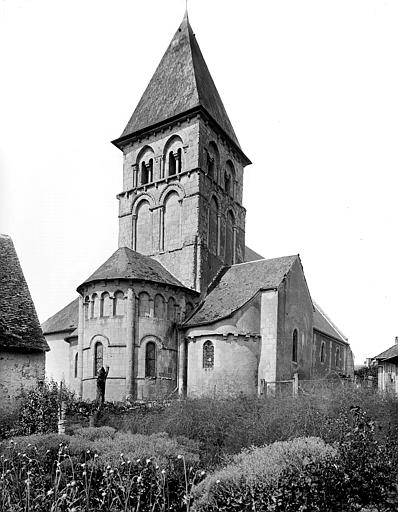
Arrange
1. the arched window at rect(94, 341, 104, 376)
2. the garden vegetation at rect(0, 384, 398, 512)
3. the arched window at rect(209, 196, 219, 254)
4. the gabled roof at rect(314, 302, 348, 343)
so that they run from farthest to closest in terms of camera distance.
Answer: the gabled roof at rect(314, 302, 348, 343) < the arched window at rect(209, 196, 219, 254) < the arched window at rect(94, 341, 104, 376) < the garden vegetation at rect(0, 384, 398, 512)

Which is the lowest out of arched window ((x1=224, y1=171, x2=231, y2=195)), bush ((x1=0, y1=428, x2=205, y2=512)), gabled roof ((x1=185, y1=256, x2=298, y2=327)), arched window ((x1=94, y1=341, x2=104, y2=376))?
bush ((x1=0, y1=428, x2=205, y2=512))

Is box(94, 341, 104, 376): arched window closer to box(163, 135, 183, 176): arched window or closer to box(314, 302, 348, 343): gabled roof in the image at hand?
box(163, 135, 183, 176): arched window

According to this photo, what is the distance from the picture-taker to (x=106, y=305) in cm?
3027

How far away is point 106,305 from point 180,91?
17300 millimetres

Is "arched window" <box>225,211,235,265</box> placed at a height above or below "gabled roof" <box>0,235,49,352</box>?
above

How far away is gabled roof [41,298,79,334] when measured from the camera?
1510 inches

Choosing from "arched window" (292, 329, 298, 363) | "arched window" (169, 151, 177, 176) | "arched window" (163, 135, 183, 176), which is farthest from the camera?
"arched window" (169, 151, 177, 176)

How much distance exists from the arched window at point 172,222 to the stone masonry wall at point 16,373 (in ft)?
53.9

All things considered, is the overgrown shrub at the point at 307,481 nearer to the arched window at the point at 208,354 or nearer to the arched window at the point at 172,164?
the arched window at the point at 208,354

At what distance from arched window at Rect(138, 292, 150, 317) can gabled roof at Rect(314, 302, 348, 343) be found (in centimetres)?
1994

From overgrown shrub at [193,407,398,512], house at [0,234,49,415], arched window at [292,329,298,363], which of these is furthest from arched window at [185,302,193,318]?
overgrown shrub at [193,407,398,512]

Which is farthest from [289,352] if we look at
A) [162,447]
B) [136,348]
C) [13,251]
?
[162,447]

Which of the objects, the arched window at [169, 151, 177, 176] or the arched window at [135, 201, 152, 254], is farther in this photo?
the arched window at [169, 151, 177, 176]

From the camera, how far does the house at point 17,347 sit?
19.9 m
